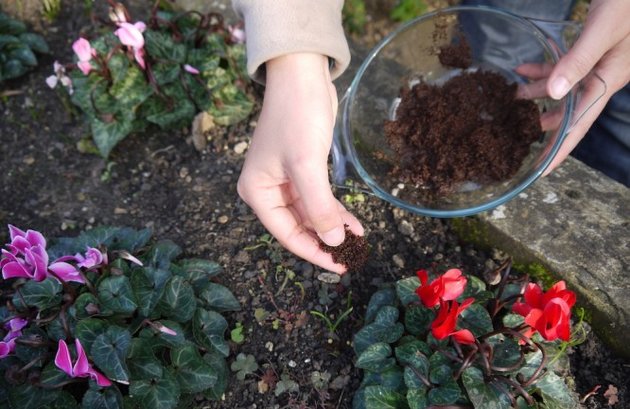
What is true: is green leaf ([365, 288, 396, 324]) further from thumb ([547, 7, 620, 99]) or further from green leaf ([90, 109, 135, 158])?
green leaf ([90, 109, 135, 158])

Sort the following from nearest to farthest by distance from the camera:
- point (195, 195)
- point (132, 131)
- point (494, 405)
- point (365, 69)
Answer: point (494, 405), point (365, 69), point (195, 195), point (132, 131)

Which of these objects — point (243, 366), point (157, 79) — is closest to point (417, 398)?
point (243, 366)

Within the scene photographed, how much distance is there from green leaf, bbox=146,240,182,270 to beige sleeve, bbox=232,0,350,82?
68cm

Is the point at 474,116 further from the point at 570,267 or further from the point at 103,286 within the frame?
the point at 103,286

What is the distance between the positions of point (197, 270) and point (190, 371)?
1.13 ft

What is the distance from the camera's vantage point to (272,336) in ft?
6.03

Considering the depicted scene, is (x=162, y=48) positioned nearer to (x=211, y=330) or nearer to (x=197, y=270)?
(x=197, y=270)

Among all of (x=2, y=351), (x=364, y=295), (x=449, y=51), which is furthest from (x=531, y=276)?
(x=2, y=351)

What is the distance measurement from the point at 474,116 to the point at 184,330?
3.83ft

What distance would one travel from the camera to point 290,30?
1461 millimetres

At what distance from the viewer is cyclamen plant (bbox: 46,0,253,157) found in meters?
2.28

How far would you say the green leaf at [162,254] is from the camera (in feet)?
6.08

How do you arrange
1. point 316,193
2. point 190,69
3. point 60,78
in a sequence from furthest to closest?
point 60,78, point 190,69, point 316,193

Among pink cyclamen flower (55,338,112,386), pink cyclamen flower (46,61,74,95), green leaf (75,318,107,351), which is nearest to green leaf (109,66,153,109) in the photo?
pink cyclamen flower (46,61,74,95)
